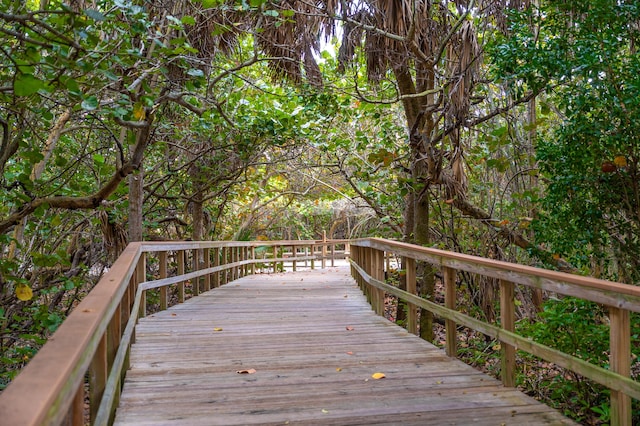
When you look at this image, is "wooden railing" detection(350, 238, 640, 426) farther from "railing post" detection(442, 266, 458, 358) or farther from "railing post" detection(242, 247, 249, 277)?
"railing post" detection(242, 247, 249, 277)

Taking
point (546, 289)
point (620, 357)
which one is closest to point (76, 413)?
point (620, 357)

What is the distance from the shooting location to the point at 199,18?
25.3 ft

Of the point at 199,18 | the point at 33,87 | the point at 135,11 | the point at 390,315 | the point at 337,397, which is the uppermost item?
the point at 199,18

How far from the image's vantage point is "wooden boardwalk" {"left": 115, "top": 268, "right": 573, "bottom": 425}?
10.0 feet

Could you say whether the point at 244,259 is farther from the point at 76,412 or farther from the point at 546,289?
the point at 76,412

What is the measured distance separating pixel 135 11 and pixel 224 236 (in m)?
16.9

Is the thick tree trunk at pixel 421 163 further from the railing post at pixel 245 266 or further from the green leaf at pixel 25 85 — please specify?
the railing post at pixel 245 266

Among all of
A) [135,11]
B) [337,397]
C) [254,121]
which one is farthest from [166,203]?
[337,397]

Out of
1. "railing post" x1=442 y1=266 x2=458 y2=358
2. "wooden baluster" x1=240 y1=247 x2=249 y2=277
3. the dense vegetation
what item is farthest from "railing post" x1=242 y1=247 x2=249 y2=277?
"railing post" x1=442 y1=266 x2=458 y2=358

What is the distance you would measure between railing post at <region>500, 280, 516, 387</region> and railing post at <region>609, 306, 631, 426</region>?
938mm

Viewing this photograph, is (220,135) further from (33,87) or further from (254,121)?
(33,87)

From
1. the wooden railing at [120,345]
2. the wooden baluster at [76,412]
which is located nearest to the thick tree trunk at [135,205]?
the wooden railing at [120,345]

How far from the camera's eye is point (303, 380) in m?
3.80

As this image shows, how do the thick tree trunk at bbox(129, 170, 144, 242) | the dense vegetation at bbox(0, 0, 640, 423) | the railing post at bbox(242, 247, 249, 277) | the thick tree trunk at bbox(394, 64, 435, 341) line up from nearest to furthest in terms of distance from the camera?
the dense vegetation at bbox(0, 0, 640, 423)
the thick tree trunk at bbox(394, 64, 435, 341)
the thick tree trunk at bbox(129, 170, 144, 242)
the railing post at bbox(242, 247, 249, 277)
